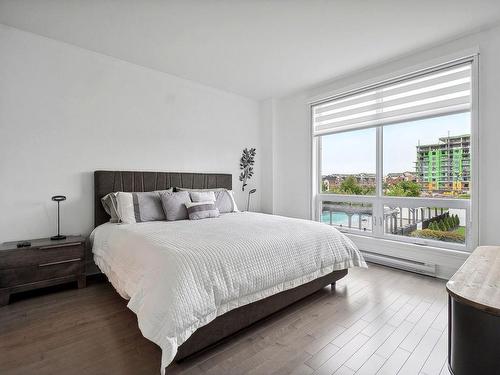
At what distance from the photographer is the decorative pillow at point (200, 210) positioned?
119 inches

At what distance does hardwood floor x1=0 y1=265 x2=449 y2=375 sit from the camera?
1535 mm

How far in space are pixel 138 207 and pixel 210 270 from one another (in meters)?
1.69

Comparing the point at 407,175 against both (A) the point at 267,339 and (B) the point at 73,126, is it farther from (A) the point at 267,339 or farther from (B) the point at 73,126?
(B) the point at 73,126

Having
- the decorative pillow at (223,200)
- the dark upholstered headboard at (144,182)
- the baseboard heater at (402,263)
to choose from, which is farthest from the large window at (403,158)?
the dark upholstered headboard at (144,182)

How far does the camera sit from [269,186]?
4816 mm

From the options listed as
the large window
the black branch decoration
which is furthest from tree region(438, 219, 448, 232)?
the black branch decoration

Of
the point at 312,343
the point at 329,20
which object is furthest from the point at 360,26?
the point at 312,343

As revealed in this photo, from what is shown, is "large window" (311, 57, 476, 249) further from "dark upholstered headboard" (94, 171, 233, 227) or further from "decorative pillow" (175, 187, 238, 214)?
"dark upholstered headboard" (94, 171, 233, 227)

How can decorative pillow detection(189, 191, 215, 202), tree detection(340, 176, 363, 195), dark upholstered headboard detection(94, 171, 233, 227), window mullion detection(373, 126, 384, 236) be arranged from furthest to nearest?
tree detection(340, 176, 363, 195) → window mullion detection(373, 126, 384, 236) → decorative pillow detection(189, 191, 215, 202) → dark upholstered headboard detection(94, 171, 233, 227)

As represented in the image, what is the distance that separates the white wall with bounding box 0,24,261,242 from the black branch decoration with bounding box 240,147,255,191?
0.95 metres

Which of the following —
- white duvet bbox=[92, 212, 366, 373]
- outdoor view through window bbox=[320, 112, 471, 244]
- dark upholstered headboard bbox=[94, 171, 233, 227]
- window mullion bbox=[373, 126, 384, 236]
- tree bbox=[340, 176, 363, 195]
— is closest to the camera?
white duvet bbox=[92, 212, 366, 373]

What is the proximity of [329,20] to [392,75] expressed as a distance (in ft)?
4.49

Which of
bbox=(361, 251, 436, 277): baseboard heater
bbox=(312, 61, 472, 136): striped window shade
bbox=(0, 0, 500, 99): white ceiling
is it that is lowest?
bbox=(361, 251, 436, 277): baseboard heater

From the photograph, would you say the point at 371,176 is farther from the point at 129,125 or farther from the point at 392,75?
the point at 129,125
